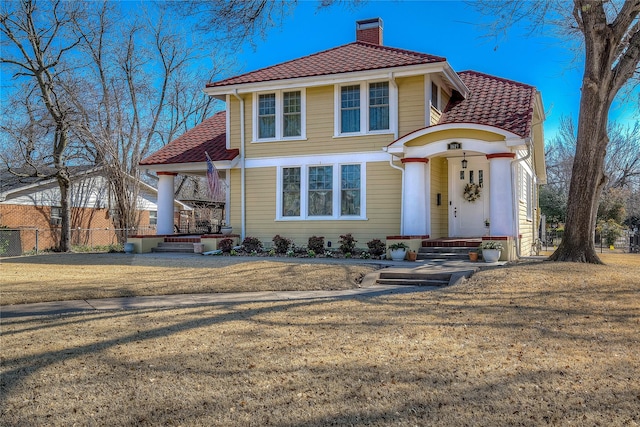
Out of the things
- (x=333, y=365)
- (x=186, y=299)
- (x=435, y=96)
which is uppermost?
(x=435, y=96)

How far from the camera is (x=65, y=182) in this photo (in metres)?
20.9

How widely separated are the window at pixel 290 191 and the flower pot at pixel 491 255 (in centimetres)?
602

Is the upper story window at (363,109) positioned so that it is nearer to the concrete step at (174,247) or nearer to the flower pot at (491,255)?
the flower pot at (491,255)

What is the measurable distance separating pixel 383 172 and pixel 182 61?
20738mm

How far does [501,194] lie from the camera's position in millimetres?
13359

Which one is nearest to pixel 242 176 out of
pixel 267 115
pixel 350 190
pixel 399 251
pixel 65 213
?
pixel 267 115

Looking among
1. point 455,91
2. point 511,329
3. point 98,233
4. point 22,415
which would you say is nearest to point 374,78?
point 455,91

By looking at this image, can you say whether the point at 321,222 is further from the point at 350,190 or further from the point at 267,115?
the point at 267,115

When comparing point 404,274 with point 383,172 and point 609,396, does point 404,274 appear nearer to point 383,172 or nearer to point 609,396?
point 383,172

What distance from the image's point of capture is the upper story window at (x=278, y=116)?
645 inches

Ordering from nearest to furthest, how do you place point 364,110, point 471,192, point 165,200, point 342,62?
point 364,110 → point 471,192 → point 342,62 → point 165,200

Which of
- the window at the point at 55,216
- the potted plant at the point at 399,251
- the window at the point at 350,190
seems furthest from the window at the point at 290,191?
the window at the point at 55,216

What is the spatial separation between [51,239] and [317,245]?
1574cm

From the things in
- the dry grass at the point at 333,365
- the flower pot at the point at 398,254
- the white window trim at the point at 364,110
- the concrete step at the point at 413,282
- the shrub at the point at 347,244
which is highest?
the white window trim at the point at 364,110
